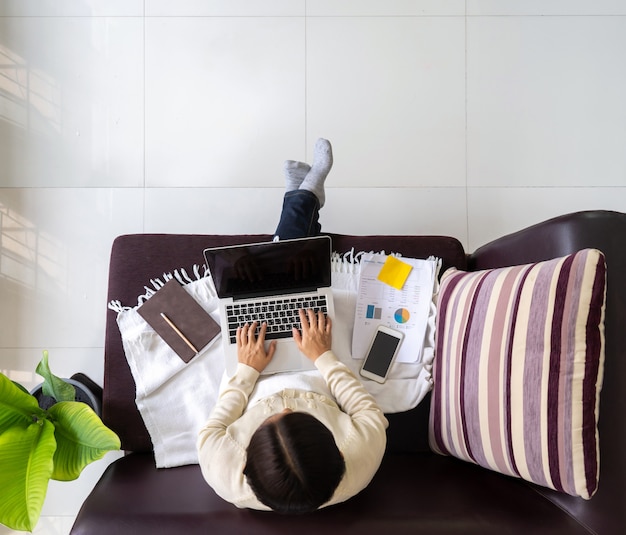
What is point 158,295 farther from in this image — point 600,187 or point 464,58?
point 600,187

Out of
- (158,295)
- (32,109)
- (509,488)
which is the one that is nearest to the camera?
(509,488)

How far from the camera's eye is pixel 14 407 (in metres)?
1.01

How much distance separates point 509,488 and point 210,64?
1524 millimetres

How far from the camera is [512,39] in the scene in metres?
1.72

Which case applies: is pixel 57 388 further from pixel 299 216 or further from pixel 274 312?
pixel 299 216

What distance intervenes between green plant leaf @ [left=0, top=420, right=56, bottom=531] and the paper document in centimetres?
74

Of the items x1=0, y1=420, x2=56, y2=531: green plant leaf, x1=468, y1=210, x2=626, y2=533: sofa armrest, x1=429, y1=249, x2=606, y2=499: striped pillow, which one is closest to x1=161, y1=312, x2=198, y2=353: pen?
x1=0, y1=420, x2=56, y2=531: green plant leaf

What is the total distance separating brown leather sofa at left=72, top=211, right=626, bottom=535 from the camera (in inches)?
37.8

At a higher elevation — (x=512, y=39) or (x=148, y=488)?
(x=512, y=39)

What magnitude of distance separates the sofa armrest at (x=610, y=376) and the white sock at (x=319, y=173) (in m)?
0.69

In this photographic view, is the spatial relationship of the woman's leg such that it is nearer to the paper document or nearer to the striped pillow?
the paper document

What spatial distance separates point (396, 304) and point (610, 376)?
21.3 inches

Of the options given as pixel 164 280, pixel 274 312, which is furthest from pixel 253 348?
pixel 164 280

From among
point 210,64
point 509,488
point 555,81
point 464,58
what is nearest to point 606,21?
point 555,81
